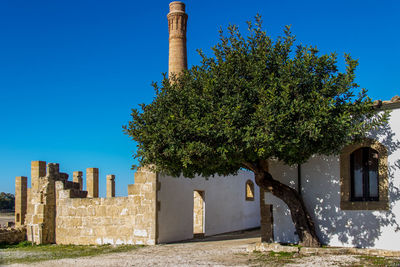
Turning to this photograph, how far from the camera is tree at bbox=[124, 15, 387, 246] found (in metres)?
10.4

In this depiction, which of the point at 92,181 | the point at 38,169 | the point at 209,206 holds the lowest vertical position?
the point at 209,206

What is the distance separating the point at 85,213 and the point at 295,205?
802 centimetres

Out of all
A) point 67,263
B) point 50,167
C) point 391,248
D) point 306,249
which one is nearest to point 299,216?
point 306,249

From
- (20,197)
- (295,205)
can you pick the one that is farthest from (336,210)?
(20,197)

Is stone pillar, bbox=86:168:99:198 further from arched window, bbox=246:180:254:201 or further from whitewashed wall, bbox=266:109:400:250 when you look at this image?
whitewashed wall, bbox=266:109:400:250

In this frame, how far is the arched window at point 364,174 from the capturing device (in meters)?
11.8

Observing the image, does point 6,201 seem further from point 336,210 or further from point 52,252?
point 336,210

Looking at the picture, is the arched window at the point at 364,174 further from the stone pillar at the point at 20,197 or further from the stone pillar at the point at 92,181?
the stone pillar at the point at 20,197

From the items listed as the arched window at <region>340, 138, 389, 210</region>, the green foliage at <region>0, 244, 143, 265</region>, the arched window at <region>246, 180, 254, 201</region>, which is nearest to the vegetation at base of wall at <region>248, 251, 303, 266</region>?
the arched window at <region>340, 138, 389, 210</region>

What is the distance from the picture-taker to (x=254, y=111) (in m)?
11.1

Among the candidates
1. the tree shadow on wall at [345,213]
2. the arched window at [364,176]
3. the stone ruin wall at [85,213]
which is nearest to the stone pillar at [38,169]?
the stone ruin wall at [85,213]

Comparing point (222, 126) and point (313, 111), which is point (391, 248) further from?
point (222, 126)

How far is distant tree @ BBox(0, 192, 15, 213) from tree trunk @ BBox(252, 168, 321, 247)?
5848cm

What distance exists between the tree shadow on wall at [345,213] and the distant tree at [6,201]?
2328 inches
